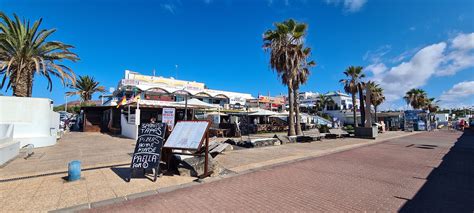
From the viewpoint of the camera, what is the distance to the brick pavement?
12.9ft

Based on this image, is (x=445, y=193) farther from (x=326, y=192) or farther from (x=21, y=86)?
(x=21, y=86)

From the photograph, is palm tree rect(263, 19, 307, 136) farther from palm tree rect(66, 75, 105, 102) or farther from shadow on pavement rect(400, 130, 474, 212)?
palm tree rect(66, 75, 105, 102)

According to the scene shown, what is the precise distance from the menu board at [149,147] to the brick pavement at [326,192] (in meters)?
1.29

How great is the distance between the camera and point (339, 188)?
4.98 m

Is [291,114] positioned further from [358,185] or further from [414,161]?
[358,185]

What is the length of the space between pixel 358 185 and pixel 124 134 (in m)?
16.5

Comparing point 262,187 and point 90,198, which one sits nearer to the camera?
point 90,198

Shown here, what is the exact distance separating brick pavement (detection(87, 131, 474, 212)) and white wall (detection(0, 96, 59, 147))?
980 centimetres

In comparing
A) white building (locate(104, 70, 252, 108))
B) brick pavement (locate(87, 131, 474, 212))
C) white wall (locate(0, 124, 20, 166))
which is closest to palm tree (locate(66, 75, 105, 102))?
white building (locate(104, 70, 252, 108))

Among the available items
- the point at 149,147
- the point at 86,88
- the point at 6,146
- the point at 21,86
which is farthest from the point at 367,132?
the point at 86,88

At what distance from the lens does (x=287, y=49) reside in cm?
1722

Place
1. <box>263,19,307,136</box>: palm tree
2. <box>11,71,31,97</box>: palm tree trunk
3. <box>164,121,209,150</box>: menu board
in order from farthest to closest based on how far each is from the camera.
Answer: <box>263,19,307,136</box>: palm tree → <box>11,71,31,97</box>: palm tree trunk → <box>164,121,209,150</box>: menu board

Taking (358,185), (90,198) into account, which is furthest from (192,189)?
(358,185)

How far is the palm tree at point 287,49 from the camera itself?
56.3 feet
